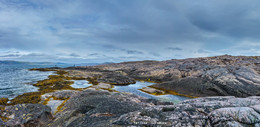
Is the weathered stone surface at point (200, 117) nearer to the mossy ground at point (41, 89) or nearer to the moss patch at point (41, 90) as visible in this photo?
the mossy ground at point (41, 89)

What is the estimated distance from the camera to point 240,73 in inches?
1704

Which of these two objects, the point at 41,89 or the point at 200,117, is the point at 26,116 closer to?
the point at 200,117

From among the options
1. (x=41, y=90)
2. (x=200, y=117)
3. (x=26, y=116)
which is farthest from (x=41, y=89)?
(x=200, y=117)

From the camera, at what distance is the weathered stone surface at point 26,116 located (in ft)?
47.3

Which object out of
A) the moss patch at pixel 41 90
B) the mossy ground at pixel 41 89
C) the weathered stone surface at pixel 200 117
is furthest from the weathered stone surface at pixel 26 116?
the weathered stone surface at pixel 200 117

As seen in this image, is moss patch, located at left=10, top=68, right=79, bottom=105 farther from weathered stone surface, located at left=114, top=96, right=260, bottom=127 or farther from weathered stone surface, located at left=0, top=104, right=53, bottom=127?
weathered stone surface, located at left=114, top=96, right=260, bottom=127

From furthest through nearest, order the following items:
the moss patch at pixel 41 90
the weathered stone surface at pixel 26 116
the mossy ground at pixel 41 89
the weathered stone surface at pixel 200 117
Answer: the moss patch at pixel 41 90
the mossy ground at pixel 41 89
the weathered stone surface at pixel 26 116
the weathered stone surface at pixel 200 117

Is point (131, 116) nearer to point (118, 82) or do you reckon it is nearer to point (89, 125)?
point (89, 125)

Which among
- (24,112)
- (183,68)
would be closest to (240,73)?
(183,68)

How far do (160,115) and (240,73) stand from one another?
49902 mm

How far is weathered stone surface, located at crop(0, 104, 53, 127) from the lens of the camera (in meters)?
14.4

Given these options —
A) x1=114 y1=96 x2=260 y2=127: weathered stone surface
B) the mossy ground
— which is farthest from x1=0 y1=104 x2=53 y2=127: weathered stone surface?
x1=114 y1=96 x2=260 y2=127: weathered stone surface

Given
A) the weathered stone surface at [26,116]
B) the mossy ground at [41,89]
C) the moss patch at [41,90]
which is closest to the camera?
the weathered stone surface at [26,116]

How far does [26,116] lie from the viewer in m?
15.4
